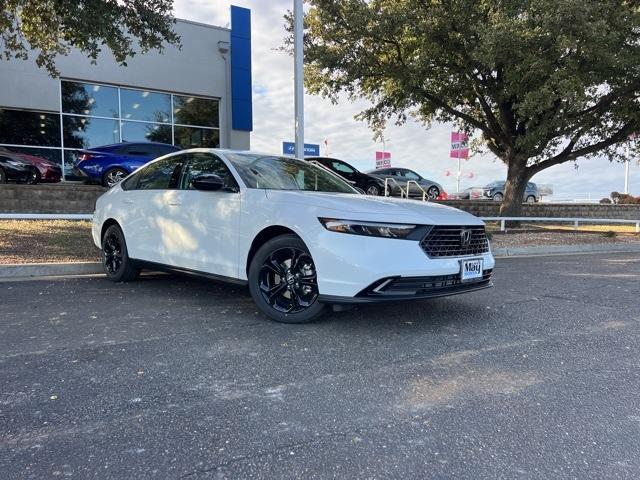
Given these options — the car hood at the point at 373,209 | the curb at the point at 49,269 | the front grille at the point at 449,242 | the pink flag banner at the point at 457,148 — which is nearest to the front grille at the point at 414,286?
the front grille at the point at 449,242

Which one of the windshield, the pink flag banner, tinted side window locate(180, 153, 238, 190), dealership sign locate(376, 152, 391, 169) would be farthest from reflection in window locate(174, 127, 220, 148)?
the windshield

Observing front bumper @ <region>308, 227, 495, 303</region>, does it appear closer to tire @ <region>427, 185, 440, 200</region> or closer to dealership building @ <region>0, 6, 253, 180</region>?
dealership building @ <region>0, 6, 253, 180</region>

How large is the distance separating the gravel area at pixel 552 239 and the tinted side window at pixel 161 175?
804 centimetres

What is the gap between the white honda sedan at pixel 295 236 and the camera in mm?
4059

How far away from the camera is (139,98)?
20.0m

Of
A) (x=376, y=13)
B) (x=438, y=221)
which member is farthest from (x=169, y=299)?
(x=376, y=13)

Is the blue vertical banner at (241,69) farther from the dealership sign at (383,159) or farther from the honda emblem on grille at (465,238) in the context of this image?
the honda emblem on grille at (465,238)

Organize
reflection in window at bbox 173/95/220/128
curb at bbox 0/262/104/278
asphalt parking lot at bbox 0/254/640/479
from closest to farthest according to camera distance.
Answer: asphalt parking lot at bbox 0/254/640/479 → curb at bbox 0/262/104/278 → reflection in window at bbox 173/95/220/128

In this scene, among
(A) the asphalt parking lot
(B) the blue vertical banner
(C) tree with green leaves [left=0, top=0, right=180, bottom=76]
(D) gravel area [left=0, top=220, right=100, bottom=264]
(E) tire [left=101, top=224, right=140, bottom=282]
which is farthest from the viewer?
(B) the blue vertical banner

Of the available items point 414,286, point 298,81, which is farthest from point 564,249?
point 414,286

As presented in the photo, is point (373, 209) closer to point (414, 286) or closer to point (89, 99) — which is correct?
point (414, 286)

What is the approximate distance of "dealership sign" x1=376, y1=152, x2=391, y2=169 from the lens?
94.1 feet

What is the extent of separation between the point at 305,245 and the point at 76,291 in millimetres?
3338

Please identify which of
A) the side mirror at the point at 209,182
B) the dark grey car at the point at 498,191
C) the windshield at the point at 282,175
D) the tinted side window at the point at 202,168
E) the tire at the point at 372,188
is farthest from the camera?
the dark grey car at the point at 498,191
